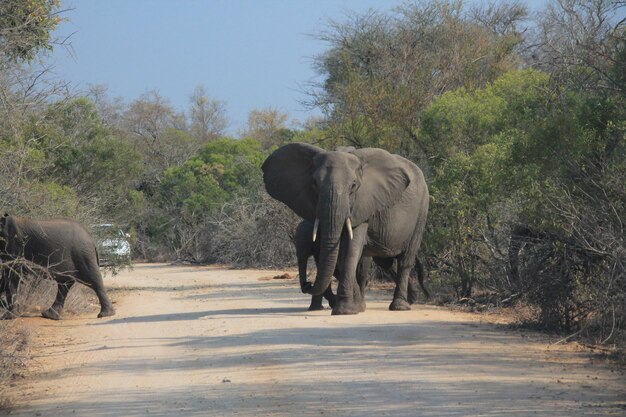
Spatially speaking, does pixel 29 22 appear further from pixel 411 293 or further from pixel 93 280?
pixel 411 293

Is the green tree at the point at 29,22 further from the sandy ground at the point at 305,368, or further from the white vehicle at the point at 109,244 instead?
the white vehicle at the point at 109,244

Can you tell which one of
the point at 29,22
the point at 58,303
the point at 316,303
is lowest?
the point at 58,303

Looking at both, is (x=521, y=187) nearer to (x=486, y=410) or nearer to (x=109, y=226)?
(x=486, y=410)

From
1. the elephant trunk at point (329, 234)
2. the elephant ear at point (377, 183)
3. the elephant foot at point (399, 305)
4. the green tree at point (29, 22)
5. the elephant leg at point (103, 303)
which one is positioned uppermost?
the green tree at point (29, 22)

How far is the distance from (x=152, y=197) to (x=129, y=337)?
111 ft

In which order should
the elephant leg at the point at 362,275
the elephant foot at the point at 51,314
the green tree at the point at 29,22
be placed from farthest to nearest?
the elephant foot at the point at 51,314 → the elephant leg at the point at 362,275 → the green tree at the point at 29,22

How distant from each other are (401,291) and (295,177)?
251 cm

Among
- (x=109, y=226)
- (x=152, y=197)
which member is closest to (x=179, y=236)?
(x=152, y=197)

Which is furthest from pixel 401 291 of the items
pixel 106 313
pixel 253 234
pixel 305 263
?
pixel 253 234

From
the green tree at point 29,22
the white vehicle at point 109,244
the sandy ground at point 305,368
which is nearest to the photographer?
the sandy ground at point 305,368

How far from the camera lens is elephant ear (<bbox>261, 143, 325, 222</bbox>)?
17984 millimetres

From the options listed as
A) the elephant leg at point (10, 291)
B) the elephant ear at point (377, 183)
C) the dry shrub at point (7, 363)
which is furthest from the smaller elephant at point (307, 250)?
the dry shrub at point (7, 363)

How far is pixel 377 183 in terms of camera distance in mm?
17984

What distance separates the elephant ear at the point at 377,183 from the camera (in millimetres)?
17625
